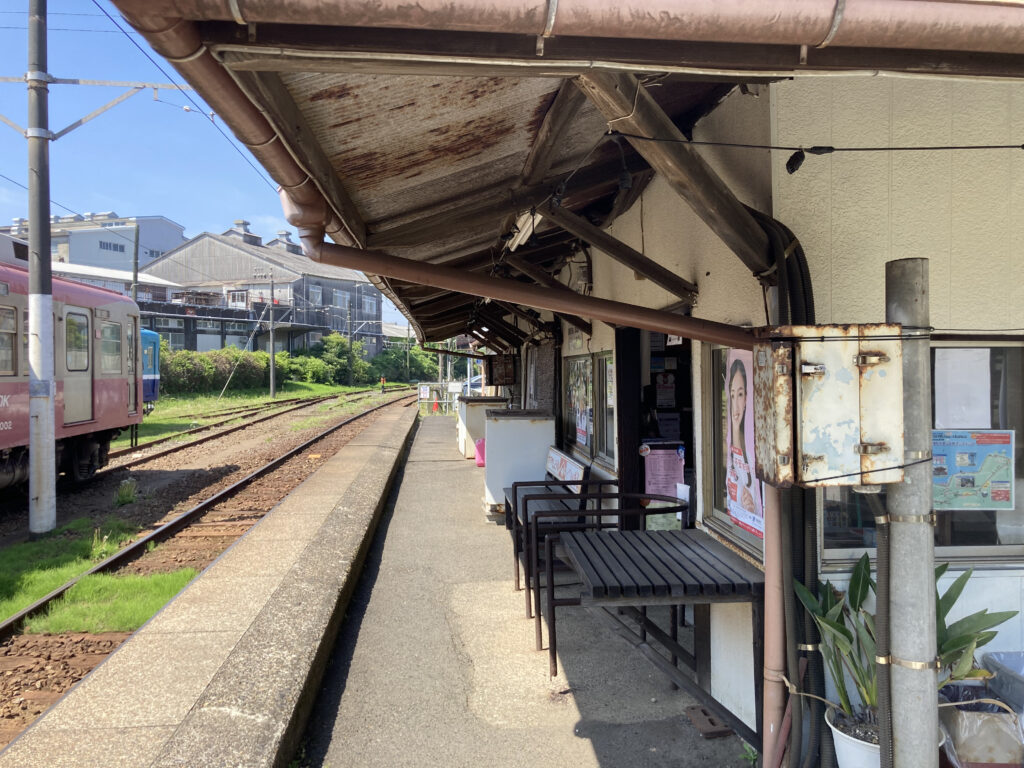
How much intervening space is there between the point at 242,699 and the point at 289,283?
58.5 meters

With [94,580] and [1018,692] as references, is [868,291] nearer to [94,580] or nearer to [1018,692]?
[1018,692]

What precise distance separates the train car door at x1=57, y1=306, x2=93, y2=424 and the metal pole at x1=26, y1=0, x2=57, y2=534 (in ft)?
6.60

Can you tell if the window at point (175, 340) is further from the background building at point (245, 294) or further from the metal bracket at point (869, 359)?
the metal bracket at point (869, 359)

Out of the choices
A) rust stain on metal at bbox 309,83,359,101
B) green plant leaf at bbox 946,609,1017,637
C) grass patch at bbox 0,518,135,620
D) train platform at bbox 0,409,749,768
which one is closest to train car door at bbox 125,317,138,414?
grass patch at bbox 0,518,135,620

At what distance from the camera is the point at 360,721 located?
12.0 feet

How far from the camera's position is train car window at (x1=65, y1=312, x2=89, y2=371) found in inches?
386

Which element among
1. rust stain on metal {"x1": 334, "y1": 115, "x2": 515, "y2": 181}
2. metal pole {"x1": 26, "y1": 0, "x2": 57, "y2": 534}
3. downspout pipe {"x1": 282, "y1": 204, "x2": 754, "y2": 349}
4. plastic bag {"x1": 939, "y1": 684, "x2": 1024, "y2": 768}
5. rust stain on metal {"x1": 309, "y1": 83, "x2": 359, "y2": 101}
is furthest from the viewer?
metal pole {"x1": 26, "y1": 0, "x2": 57, "y2": 534}

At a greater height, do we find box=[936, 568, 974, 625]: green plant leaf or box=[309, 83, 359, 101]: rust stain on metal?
box=[309, 83, 359, 101]: rust stain on metal

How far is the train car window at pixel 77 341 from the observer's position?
980 centimetres

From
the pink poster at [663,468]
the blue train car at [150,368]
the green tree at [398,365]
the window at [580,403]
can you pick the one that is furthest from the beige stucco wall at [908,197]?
the green tree at [398,365]

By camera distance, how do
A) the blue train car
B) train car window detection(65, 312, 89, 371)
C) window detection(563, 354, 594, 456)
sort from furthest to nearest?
the blue train car
train car window detection(65, 312, 89, 371)
window detection(563, 354, 594, 456)

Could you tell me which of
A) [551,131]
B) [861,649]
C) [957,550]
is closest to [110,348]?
[551,131]

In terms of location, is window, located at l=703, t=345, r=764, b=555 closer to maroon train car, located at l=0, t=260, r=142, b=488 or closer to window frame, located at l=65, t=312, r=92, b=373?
maroon train car, located at l=0, t=260, r=142, b=488

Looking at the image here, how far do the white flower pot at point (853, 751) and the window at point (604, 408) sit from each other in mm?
3641
